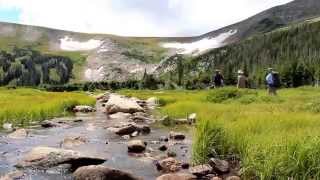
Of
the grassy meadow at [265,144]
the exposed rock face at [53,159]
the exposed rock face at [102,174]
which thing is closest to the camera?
the grassy meadow at [265,144]

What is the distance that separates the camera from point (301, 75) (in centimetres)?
16400

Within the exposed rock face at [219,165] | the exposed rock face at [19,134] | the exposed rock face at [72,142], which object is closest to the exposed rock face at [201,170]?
the exposed rock face at [219,165]

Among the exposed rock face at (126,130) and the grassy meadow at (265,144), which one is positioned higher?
the grassy meadow at (265,144)

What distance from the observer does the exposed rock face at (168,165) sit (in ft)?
58.9

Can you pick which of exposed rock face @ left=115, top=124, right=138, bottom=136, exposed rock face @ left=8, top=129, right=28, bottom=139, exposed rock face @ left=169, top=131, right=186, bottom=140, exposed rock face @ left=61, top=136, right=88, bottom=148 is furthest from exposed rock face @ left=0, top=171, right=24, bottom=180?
exposed rock face @ left=115, top=124, right=138, bottom=136

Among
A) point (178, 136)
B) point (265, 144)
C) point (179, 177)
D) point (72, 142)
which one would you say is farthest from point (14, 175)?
point (178, 136)

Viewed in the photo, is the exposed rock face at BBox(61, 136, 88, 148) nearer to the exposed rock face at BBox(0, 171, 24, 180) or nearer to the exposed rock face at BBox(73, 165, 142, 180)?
the exposed rock face at BBox(0, 171, 24, 180)

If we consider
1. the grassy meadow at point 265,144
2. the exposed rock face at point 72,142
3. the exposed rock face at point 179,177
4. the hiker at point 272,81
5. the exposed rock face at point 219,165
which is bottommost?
the exposed rock face at point 72,142

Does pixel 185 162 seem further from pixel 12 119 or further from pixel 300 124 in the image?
pixel 12 119

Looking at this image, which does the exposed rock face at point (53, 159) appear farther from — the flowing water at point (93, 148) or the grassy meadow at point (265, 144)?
the grassy meadow at point (265, 144)

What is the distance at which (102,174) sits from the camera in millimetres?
16047

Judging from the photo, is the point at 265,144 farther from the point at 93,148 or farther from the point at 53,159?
the point at 93,148

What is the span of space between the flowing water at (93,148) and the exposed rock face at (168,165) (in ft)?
0.92

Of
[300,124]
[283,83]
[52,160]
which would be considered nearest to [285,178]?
[300,124]
